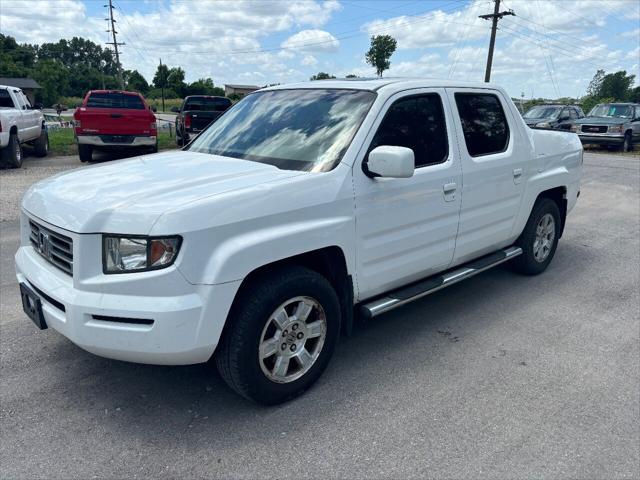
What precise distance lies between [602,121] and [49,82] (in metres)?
85.9

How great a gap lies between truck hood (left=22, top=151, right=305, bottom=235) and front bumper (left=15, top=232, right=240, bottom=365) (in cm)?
23

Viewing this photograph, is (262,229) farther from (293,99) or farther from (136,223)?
(293,99)

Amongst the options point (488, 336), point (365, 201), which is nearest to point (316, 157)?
point (365, 201)

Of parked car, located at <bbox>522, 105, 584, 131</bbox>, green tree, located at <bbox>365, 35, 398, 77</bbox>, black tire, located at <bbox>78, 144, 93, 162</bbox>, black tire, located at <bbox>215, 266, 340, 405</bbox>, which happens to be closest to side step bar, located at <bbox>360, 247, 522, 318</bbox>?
black tire, located at <bbox>215, 266, 340, 405</bbox>

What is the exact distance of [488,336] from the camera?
414cm

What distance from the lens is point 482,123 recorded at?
A: 14.7ft

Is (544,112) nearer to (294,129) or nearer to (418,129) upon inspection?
(418,129)

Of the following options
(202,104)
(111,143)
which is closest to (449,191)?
(111,143)

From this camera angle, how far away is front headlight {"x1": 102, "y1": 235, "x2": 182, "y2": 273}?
2.61 meters

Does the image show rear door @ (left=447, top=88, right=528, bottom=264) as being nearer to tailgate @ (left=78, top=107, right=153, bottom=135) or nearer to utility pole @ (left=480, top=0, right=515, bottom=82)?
tailgate @ (left=78, top=107, right=153, bottom=135)

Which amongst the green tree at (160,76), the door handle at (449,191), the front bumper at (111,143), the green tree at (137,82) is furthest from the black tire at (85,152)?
the green tree at (137,82)

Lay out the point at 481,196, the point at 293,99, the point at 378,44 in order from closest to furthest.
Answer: the point at 293,99, the point at 481,196, the point at 378,44

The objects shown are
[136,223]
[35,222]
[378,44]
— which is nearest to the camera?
[136,223]

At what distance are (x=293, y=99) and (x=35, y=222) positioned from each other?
1.97 metres
